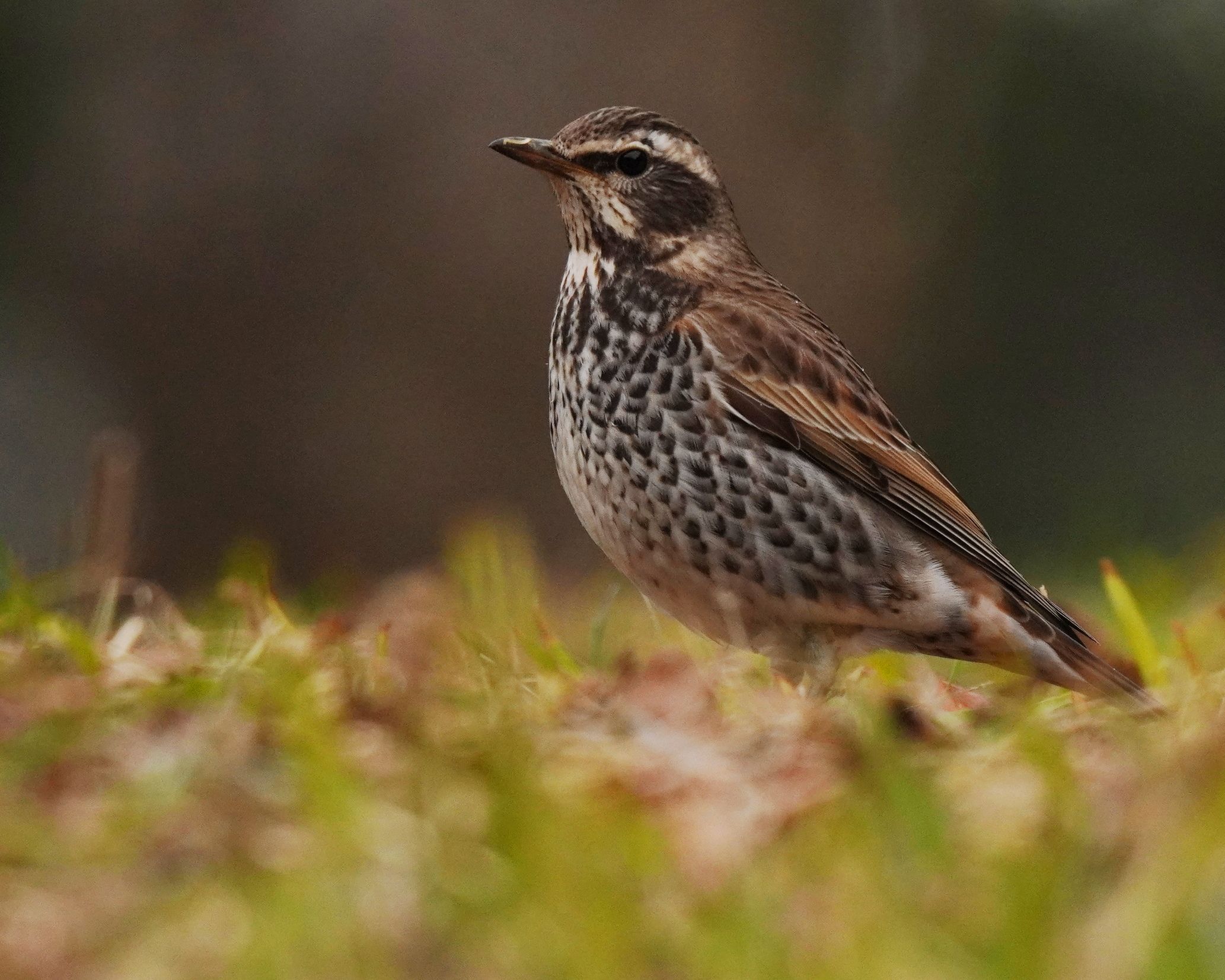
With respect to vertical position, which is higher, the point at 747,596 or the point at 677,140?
the point at 677,140

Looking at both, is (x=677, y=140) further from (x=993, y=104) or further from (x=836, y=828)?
(x=993, y=104)

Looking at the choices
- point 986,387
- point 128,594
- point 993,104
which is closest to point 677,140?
point 128,594

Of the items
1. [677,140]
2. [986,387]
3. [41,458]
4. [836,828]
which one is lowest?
[41,458]

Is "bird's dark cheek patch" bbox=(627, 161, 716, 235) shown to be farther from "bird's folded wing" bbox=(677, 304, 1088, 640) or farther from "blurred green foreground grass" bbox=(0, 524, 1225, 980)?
"blurred green foreground grass" bbox=(0, 524, 1225, 980)

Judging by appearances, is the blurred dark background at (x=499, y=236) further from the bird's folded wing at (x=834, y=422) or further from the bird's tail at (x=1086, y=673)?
the bird's tail at (x=1086, y=673)

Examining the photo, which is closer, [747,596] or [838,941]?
[838,941]

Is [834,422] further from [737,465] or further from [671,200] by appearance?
[671,200]

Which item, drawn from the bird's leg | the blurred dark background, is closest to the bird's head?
the bird's leg

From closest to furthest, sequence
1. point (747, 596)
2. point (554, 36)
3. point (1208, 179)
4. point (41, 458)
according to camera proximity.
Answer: point (747, 596) < point (554, 36) < point (41, 458) < point (1208, 179)

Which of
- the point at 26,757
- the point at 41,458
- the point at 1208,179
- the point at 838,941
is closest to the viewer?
the point at 838,941
